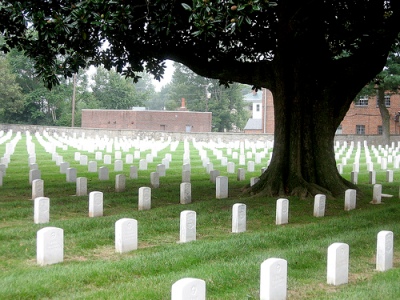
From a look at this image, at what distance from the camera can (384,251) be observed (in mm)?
7887

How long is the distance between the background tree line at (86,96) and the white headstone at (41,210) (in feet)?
161

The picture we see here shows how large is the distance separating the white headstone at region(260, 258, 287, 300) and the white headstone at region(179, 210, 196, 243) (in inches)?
118

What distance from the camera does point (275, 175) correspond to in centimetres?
1438

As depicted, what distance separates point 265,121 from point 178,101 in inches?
1047

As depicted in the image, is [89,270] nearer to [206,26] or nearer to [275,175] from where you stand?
[206,26]

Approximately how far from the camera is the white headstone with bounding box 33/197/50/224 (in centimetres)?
1029

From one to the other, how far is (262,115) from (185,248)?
5526cm

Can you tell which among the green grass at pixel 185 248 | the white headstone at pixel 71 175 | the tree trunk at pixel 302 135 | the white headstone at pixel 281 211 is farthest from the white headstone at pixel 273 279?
the white headstone at pixel 71 175

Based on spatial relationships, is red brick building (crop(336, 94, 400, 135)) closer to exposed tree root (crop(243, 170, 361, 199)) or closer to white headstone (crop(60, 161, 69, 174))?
white headstone (crop(60, 161, 69, 174))

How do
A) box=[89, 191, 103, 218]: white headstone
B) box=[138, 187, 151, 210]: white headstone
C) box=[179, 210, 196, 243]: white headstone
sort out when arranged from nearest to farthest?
box=[179, 210, 196, 243]: white headstone < box=[89, 191, 103, 218]: white headstone < box=[138, 187, 151, 210]: white headstone

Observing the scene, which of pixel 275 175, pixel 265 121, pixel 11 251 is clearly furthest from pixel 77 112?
pixel 11 251

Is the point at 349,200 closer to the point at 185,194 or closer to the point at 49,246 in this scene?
the point at 185,194

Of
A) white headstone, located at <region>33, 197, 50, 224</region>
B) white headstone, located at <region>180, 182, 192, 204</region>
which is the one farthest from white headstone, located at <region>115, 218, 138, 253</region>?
white headstone, located at <region>180, 182, 192, 204</region>

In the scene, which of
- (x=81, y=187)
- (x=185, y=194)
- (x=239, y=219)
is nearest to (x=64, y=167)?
(x=81, y=187)
